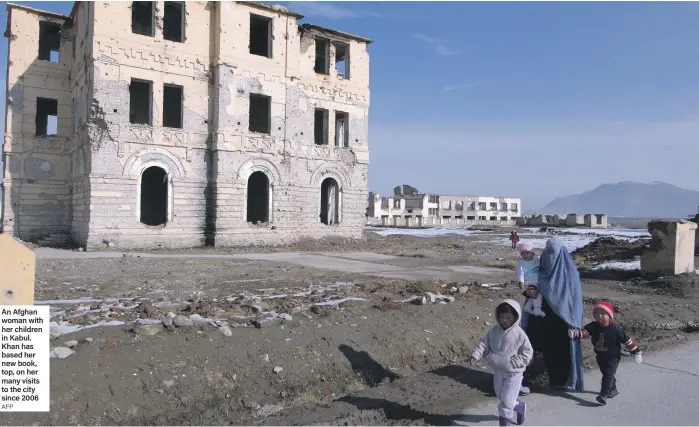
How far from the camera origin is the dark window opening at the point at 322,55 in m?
24.8

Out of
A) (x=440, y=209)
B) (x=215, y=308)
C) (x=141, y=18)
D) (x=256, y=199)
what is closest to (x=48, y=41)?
(x=141, y=18)

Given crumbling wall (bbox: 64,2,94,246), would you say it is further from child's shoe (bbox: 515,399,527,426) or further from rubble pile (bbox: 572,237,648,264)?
rubble pile (bbox: 572,237,648,264)

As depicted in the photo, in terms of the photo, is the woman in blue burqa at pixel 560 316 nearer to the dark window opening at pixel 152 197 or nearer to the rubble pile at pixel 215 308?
the rubble pile at pixel 215 308

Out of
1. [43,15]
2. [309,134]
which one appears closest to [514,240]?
[309,134]

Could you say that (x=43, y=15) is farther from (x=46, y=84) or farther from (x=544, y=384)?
(x=544, y=384)

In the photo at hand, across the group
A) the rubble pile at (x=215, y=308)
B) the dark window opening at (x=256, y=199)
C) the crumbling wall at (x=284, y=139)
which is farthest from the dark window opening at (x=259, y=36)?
the rubble pile at (x=215, y=308)

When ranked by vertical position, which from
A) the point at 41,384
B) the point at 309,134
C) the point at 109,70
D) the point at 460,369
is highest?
the point at 109,70

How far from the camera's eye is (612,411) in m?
4.62

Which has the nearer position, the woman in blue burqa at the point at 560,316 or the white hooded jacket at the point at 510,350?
the white hooded jacket at the point at 510,350

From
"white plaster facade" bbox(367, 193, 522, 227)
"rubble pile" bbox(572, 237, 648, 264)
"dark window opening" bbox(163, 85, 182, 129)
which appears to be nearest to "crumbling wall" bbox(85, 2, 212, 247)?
"dark window opening" bbox(163, 85, 182, 129)

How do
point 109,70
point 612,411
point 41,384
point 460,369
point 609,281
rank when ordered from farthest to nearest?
point 109,70 → point 609,281 → point 460,369 → point 612,411 → point 41,384

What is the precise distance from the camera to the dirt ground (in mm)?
4758

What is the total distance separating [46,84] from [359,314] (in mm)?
22294

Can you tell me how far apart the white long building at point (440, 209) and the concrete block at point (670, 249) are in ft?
160
